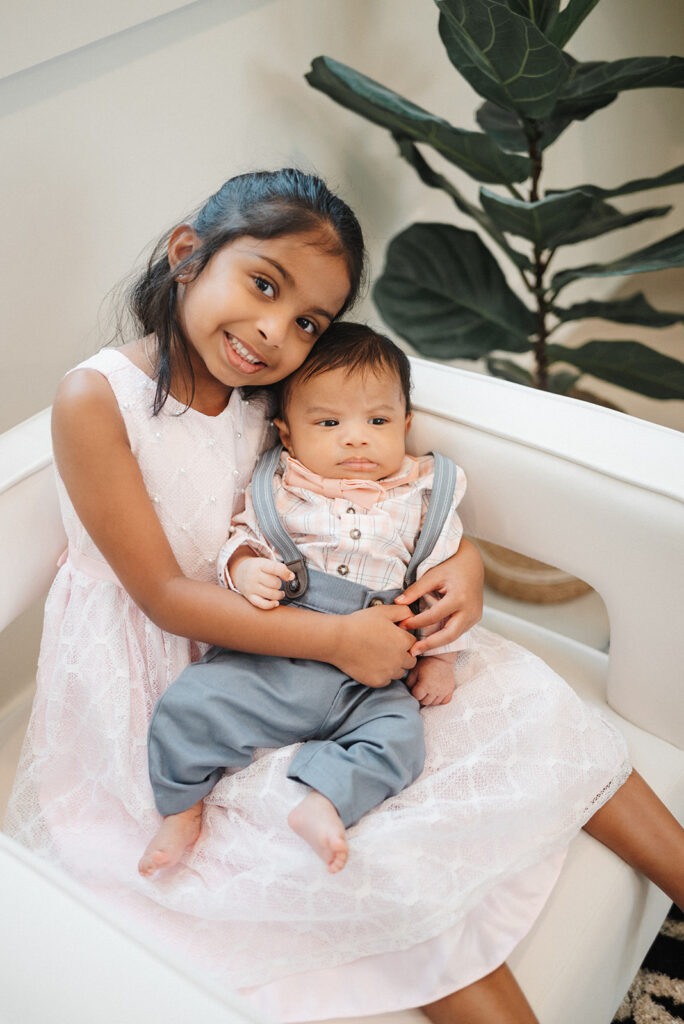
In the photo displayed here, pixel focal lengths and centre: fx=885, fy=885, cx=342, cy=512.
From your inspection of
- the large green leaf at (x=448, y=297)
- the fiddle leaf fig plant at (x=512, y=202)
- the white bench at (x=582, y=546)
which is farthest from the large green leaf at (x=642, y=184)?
the white bench at (x=582, y=546)

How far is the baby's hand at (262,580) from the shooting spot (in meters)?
0.95

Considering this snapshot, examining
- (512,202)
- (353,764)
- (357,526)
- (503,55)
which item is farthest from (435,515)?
(503,55)

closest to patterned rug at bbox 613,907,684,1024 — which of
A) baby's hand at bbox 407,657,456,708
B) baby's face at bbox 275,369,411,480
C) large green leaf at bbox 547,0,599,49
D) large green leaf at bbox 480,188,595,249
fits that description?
baby's hand at bbox 407,657,456,708

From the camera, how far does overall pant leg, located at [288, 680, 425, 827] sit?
845 millimetres

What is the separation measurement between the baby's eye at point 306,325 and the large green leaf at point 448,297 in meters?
0.60

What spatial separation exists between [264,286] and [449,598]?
1.32 ft

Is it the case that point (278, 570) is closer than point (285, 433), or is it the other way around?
point (278, 570)

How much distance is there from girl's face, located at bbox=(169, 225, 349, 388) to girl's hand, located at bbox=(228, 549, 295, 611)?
207mm

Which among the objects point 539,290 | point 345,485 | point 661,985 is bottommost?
point 661,985

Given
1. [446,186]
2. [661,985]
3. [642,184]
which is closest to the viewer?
[661,985]

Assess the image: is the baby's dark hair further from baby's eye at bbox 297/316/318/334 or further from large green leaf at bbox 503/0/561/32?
large green leaf at bbox 503/0/561/32

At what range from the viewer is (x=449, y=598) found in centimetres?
100

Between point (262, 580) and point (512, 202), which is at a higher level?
point (512, 202)

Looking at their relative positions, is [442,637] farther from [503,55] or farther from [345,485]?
[503,55]
